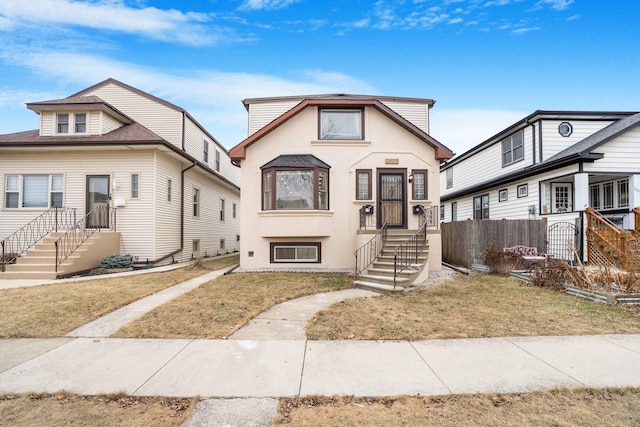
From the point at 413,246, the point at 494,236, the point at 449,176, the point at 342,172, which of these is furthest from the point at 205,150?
the point at 449,176

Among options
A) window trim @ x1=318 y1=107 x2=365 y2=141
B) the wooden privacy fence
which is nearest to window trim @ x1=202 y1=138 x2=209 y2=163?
window trim @ x1=318 y1=107 x2=365 y2=141

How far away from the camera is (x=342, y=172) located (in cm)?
1222

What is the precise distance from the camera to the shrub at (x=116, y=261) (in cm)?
1184

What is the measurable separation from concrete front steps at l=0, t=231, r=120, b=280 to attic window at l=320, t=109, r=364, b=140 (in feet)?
31.5

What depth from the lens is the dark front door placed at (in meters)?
12.2

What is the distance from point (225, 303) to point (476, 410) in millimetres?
5479

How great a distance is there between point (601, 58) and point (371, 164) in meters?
15.2

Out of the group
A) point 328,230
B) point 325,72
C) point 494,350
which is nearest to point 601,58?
point 325,72

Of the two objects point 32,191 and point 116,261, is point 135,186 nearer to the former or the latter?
point 116,261

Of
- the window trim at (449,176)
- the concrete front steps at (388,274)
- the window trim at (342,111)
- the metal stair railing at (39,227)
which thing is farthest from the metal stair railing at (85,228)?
the window trim at (449,176)

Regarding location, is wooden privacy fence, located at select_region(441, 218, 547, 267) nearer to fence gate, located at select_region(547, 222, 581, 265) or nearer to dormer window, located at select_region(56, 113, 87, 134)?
fence gate, located at select_region(547, 222, 581, 265)

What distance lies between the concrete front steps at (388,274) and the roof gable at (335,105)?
403 centimetres

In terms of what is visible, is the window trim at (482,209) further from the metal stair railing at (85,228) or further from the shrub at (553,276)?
the metal stair railing at (85,228)

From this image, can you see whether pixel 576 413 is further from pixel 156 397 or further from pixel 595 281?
pixel 595 281
